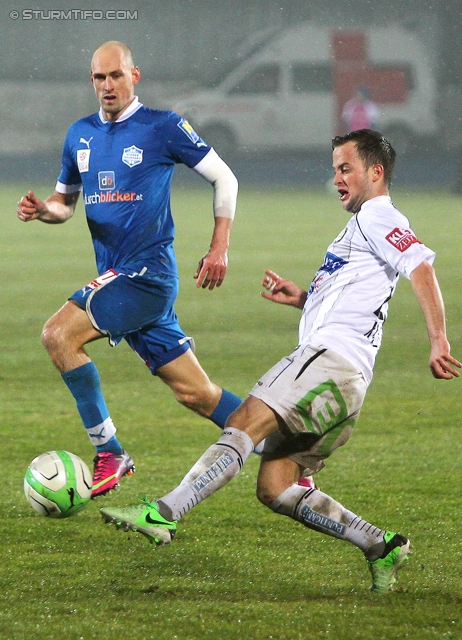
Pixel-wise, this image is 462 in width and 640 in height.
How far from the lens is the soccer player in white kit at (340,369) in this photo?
13.1 ft

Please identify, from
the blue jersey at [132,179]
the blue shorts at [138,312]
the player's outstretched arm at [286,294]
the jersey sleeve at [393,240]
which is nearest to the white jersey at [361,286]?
the jersey sleeve at [393,240]

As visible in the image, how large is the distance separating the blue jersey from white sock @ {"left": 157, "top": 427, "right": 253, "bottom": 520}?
154 cm

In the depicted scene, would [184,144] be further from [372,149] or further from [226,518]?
[226,518]

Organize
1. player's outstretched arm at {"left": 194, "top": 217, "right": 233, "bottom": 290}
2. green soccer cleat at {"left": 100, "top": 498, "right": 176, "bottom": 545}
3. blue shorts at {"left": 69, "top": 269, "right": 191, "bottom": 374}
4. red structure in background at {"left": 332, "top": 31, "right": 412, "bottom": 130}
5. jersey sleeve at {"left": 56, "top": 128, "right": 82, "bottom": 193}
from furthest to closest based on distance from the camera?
red structure in background at {"left": 332, "top": 31, "right": 412, "bottom": 130}, jersey sleeve at {"left": 56, "top": 128, "right": 82, "bottom": 193}, blue shorts at {"left": 69, "top": 269, "right": 191, "bottom": 374}, player's outstretched arm at {"left": 194, "top": 217, "right": 233, "bottom": 290}, green soccer cleat at {"left": 100, "top": 498, "right": 176, "bottom": 545}

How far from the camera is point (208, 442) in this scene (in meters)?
6.73

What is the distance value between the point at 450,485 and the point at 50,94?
3085 cm

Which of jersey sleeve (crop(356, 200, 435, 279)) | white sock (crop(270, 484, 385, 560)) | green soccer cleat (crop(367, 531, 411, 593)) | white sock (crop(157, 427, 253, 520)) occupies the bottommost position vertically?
green soccer cleat (crop(367, 531, 411, 593))

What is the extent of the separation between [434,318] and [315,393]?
48 centimetres

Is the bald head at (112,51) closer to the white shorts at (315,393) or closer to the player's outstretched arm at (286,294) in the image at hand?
the player's outstretched arm at (286,294)

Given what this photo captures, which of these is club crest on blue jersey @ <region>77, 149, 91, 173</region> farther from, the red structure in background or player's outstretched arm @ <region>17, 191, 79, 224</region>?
the red structure in background

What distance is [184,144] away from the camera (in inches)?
215

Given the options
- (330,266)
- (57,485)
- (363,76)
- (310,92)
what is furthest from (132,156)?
(363,76)

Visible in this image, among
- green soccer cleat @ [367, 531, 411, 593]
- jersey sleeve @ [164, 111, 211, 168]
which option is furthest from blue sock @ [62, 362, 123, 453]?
green soccer cleat @ [367, 531, 411, 593]

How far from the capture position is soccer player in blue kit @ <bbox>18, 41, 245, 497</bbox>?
527 cm
